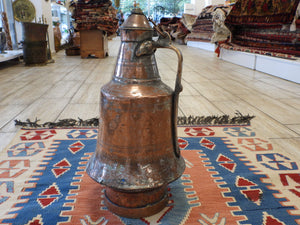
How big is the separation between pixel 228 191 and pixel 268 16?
3237 millimetres

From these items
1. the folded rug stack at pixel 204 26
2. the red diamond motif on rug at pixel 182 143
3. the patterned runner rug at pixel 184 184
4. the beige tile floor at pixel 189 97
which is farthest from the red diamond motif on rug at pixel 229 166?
the folded rug stack at pixel 204 26

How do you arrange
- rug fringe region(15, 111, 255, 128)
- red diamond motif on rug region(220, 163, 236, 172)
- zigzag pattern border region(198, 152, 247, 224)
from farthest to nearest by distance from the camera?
rug fringe region(15, 111, 255, 128) → red diamond motif on rug region(220, 163, 236, 172) → zigzag pattern border region(198, 152, 247, 224)

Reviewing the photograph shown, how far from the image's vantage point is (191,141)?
5.16 feet

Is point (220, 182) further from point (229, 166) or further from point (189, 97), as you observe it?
point (189, 97)

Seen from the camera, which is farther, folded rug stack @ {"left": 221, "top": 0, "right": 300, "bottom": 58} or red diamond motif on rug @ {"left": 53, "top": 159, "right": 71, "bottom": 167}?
folded rug stack @ {"left": 221, "top": 0, "right": 300, "bottom": 58}

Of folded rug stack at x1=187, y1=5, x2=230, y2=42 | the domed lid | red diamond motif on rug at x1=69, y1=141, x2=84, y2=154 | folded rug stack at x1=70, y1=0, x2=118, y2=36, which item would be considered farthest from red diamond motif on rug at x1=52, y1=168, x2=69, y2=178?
folded rug stack at x1=187, y1=5, x2=230, y2=42

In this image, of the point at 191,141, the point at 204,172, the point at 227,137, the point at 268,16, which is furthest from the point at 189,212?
the point at 268,16

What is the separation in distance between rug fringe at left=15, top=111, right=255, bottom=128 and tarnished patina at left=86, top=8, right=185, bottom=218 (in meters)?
0.90

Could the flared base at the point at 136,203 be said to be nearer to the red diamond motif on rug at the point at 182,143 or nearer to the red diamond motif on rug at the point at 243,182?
the red diamond motif on rug at the point at 243,182

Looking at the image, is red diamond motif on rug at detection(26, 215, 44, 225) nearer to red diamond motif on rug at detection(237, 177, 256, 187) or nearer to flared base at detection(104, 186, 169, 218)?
flared base at detection(104, 186, 169, 218)

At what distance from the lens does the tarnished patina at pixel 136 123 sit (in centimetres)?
86

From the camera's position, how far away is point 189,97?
252cm

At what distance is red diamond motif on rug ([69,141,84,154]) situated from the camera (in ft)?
4.72

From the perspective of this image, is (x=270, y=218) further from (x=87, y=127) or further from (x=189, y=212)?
(x=87, y=127)
